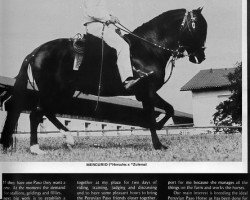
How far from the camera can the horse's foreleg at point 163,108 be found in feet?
12.9

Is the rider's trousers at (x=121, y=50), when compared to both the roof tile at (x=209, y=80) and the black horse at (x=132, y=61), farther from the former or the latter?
the roof tile at (x=209, y=80)

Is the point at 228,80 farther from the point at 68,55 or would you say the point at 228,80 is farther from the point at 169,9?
the point at 68,55

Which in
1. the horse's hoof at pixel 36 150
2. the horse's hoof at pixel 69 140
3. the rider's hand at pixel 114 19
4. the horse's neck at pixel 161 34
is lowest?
the horse's hoof at pixel 36 150

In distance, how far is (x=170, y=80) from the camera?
13.0 feet

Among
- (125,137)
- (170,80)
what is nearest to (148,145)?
(125,137)

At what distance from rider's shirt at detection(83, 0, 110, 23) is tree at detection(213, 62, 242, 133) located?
0.95 metres

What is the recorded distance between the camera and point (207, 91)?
390 cm

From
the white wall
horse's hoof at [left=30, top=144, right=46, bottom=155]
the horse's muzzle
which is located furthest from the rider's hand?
horse's hoof at [left=30, top=144, right=46, bottom=155]

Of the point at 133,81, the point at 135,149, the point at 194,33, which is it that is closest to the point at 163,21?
the point at 194,33

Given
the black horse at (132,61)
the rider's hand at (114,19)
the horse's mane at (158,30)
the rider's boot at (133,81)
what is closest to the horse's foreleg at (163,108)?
the black horse at (132,61)

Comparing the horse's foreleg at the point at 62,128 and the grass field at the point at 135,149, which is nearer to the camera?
the grass field at the point at 135,149

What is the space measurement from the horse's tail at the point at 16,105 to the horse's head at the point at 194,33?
109 centimetres

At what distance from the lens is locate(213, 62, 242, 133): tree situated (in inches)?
152

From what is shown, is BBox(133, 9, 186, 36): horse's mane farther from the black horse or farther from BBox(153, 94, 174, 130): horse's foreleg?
BBox(153, 94, 174, 130): horse's foreleg
